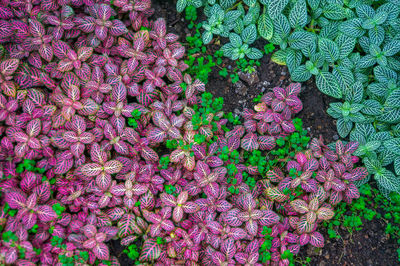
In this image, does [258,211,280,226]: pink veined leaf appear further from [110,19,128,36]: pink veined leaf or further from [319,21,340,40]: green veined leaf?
[110,19,128,36]: pink veined leaf

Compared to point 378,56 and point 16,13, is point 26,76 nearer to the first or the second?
→ point 16,13

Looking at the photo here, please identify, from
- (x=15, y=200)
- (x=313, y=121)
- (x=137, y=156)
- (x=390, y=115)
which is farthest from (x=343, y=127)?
(x=15, y=200)

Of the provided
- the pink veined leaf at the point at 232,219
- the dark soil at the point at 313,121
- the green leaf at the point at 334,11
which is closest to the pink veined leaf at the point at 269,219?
the pink veined leaf at the point at 232,219

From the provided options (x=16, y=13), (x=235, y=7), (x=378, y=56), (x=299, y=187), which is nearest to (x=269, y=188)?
(x=299, y=187)

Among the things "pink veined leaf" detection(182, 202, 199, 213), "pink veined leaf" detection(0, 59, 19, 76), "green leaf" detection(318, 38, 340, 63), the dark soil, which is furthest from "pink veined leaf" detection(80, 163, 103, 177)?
"green leaf" detection(318, 38, 340, 63)

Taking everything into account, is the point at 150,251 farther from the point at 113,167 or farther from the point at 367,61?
the point at 367,61

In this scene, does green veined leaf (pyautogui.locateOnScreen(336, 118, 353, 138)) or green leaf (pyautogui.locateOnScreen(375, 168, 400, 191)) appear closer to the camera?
green leaf (pyautogui.locateOnScreen(375, 168, 400, 191))

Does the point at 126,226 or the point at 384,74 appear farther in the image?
the point at 384,74
